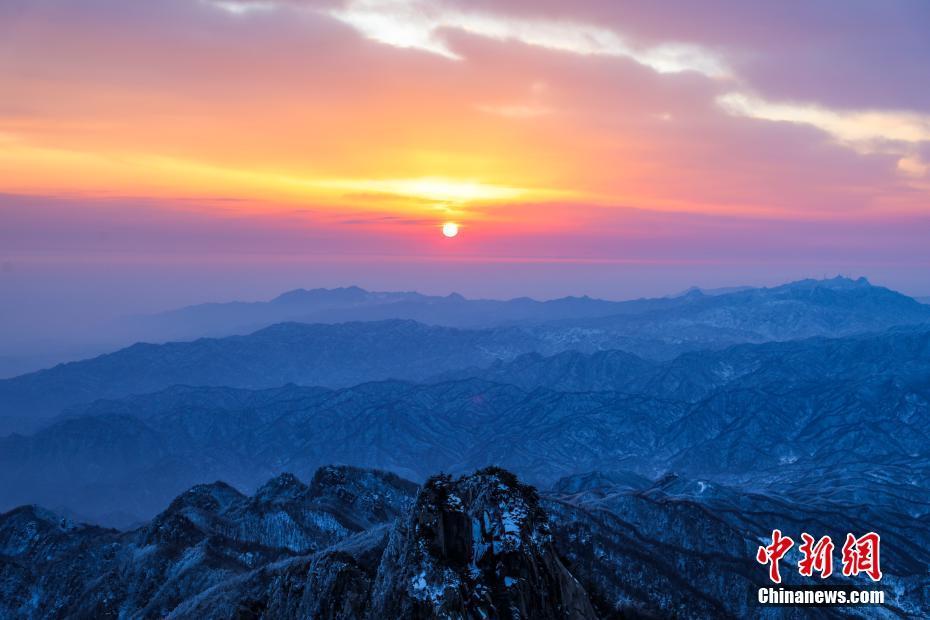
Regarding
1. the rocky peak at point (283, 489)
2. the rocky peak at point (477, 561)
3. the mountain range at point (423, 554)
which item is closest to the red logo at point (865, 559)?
the mountain range at point (423, 554)

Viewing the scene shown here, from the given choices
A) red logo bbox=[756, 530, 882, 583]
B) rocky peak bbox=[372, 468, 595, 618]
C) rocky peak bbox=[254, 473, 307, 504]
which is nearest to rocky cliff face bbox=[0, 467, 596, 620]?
rocky peak bbox=[372, 468, 595, 618]

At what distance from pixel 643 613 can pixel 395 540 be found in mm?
25627

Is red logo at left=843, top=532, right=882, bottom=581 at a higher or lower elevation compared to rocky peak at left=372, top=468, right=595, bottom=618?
lower

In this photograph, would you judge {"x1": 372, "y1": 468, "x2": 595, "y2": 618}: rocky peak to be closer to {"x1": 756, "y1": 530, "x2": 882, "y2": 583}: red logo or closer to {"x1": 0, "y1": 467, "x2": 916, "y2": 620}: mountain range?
{"x1": 0, "y1": 467, "x2": 916, "y2": 620}: mountain range

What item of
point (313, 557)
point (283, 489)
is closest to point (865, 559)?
point (313, 557)

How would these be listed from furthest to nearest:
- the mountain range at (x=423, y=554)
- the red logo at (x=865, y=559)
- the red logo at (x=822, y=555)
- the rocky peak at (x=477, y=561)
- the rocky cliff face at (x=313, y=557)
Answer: the red logo at (x=865, y=559), the red logo at (x=822, y=555), the mountain range at (x=423, y=554), the rocky cliff face at (x=313, y=557), the rocky peak at (x=477, y=561)

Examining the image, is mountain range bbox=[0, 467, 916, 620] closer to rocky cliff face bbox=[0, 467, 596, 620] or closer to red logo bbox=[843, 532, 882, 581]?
rocky cliff face bbox=[0, 467, 596, 620]

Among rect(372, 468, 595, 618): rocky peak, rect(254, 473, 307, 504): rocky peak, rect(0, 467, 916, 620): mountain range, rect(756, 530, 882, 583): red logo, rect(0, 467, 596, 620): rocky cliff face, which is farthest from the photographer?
rect(254, 473, 307, 504): rocky peak

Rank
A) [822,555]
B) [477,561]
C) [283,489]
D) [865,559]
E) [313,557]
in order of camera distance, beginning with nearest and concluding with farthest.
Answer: [477,561], [313,557], [822,555], [865,559], [283,489]

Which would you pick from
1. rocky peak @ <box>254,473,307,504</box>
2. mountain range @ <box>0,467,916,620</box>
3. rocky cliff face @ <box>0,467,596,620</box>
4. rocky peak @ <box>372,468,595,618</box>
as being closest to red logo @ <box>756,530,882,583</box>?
mountain range @ <box>0,467,916,620</box>

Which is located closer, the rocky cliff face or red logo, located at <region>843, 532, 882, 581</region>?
the rocky cliff face

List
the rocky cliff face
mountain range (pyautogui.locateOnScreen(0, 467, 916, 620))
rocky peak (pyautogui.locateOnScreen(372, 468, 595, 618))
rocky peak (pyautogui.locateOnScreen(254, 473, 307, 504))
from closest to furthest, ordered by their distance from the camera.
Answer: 1. rocky peak (pyautogui.locateOnScreen(372, 468, 595, 618))
2. the rocky cliff face
3. mountain range (pyautogui.locateOnScreen(0, 467, 916, 620))
4. rocky peak (pyautogui.locateOnScreen(254, 473, 307, 504))

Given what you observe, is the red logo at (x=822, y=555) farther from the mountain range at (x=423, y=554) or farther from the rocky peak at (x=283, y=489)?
the rocky peak at (x=283, y=489)

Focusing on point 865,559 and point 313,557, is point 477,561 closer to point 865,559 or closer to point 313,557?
point 313,557
